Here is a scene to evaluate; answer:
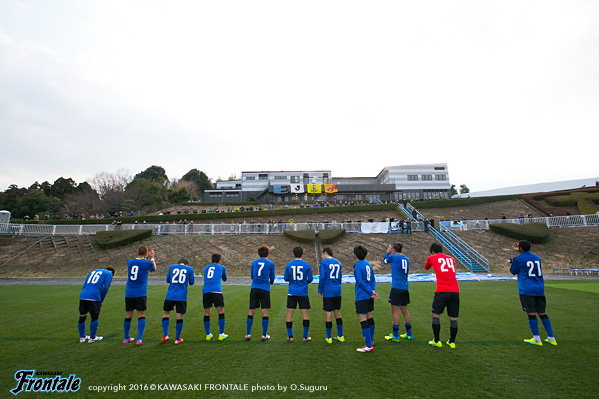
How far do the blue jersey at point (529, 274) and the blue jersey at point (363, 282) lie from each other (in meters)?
3.09

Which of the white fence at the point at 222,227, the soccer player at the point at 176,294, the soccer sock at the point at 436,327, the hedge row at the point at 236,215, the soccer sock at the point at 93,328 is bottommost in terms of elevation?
the soccer sock at the point at 93,328

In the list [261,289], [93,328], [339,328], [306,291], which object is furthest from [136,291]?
[339,328]

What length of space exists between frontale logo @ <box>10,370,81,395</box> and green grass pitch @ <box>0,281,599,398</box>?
0.11 meters

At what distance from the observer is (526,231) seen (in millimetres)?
23531

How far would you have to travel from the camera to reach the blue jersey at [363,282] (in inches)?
212

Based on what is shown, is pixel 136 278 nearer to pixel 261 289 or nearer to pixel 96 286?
pixel 96 286

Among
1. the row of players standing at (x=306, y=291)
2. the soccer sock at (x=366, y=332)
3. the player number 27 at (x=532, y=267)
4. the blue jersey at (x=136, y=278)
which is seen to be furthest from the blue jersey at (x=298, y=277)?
the player number 27 at (x=532, y=267)

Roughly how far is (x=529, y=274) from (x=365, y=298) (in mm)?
3601

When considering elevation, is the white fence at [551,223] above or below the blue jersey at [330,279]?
above

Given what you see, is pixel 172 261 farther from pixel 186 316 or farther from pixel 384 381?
pixel 384 381

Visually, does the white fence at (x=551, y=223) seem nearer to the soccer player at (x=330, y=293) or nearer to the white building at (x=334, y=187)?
the soccer player at (x=330, y=293)

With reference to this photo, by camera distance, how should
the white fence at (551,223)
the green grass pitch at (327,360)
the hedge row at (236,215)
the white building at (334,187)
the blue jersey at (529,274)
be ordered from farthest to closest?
1. the white building at (334,187)
2. the hedge row at (236,215)
3. the white fence at (551,223)
4. the blue jersey at (529,274)
5. the green grass pitch at (327,360)

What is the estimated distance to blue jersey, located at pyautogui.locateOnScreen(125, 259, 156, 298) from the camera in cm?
578

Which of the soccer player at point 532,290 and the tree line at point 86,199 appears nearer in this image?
the soccer player at point 532,290
